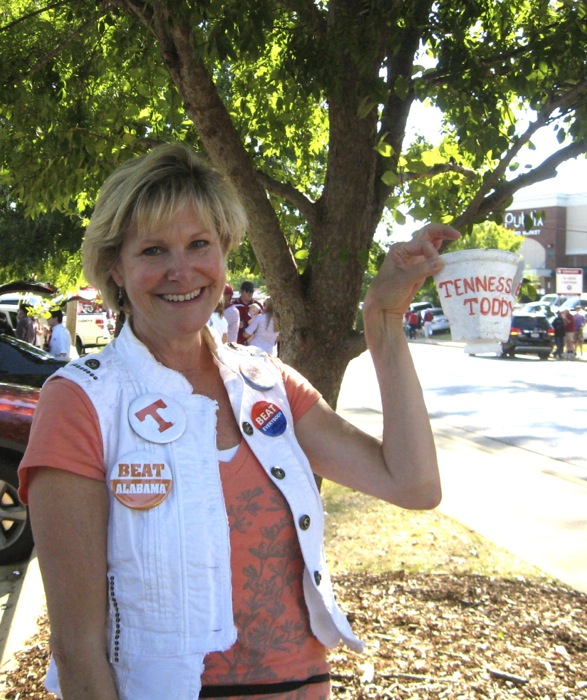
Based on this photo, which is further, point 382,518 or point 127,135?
point 382,518

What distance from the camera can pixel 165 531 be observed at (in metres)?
1.58

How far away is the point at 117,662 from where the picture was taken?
1586 mm

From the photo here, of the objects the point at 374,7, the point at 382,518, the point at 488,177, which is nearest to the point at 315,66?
the point at 374,7

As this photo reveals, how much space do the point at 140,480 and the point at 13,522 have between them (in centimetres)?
470

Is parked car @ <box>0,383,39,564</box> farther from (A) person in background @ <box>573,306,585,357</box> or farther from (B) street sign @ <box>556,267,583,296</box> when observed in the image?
(B) street sign @ <box>556,267,583,296</box>

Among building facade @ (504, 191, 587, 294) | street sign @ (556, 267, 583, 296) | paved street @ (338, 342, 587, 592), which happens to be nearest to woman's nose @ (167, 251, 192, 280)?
paved street @ (338, 342, 587, 592)

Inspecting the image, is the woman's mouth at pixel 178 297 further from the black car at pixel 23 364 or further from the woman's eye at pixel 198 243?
the black car at pixel 23 364

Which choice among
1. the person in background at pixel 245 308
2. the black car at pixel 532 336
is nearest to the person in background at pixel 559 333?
the black car at pixel 532 336

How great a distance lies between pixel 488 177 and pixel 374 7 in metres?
1.03

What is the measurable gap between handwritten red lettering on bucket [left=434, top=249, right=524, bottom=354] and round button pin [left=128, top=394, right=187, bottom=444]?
837mm

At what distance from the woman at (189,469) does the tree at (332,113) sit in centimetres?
138

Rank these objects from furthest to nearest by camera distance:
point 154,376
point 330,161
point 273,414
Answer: point 330,161
point 273,414
point 154,376

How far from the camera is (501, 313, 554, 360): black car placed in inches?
1099

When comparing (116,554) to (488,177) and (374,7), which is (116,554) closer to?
(488,177)
